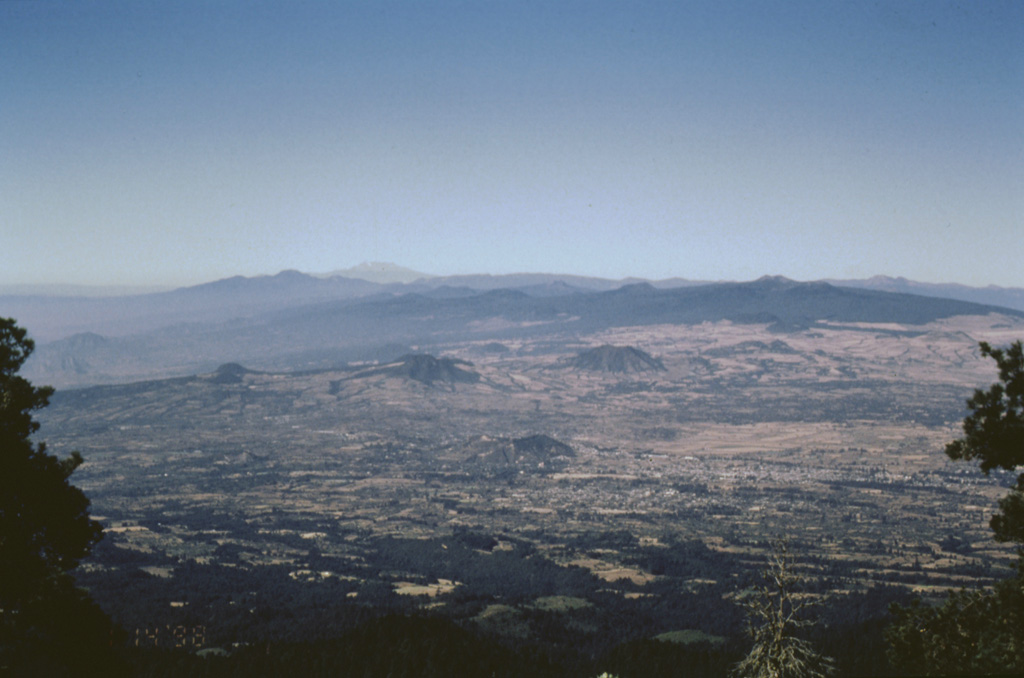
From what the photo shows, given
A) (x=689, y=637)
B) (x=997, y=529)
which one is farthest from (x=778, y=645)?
(x=689, y=637)

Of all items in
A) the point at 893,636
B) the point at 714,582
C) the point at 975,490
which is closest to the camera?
the point at 893,636

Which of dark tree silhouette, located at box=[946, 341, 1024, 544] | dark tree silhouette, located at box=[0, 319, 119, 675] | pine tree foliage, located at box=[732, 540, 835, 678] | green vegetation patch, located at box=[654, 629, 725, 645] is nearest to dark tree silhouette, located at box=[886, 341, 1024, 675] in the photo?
dark tree silhouette, located at box=[946, 341, 1024, 544]

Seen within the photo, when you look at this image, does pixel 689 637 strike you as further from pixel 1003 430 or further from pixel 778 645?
pixel 778 645

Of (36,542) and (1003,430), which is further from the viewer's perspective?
(1003,430)

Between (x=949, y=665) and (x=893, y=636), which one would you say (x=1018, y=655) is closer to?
Result: (x=949, y=665)

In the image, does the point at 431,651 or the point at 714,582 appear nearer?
the point at 431,651

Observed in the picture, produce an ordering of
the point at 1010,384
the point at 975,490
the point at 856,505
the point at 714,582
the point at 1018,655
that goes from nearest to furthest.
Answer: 1. the point at 1018,655
2. the point at 1010,384
3. the point at 714,582
4. the point at 856,505
5. the point at 975,490

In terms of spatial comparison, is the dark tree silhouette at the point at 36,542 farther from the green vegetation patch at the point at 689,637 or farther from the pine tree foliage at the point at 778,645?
the green vegetation patch at the point at 689,637

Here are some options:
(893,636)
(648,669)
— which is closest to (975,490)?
(648,669)

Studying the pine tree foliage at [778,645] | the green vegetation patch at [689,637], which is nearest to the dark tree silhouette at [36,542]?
the pine tree foliage at [778,645]
